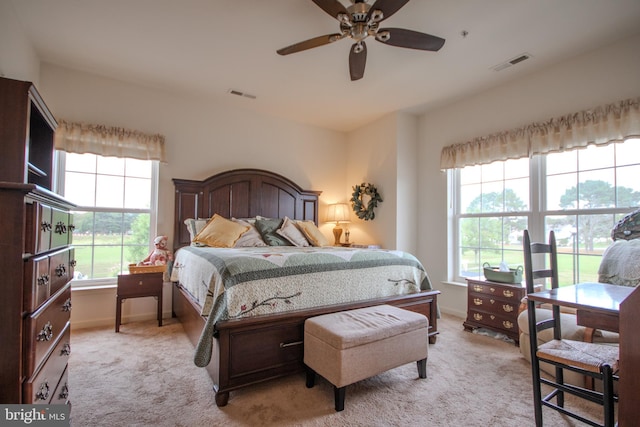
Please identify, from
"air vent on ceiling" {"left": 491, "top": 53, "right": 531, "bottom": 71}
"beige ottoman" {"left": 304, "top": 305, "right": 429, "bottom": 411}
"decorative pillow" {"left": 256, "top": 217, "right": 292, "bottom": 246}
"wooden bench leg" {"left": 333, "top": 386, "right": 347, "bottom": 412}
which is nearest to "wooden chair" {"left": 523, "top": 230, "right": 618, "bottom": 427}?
"beige ottoman" {"left": 304, "top": 305, "right": 429, "bottom": 411}

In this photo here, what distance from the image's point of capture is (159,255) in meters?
3.55

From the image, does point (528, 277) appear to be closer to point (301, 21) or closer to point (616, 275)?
point (616, 275)

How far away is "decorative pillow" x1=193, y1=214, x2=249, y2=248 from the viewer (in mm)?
3424

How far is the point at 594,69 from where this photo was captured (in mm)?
2850

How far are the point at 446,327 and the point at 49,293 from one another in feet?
11.4

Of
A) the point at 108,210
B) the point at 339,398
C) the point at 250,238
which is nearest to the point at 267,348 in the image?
the point at 339,398

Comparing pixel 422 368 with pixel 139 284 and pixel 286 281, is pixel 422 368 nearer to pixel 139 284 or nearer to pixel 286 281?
pixel 286 281

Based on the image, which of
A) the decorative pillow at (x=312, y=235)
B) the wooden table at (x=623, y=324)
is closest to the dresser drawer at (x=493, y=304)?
the wooden table at (x=623, y=324)

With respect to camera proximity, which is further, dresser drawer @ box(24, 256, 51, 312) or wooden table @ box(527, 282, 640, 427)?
wooden table @ box(527, 282, 640, 427)

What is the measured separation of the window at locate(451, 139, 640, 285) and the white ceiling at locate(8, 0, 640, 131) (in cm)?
101

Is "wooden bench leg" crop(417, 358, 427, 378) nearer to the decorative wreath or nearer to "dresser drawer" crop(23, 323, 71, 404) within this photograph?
"dresser drawer" crop(23, 323, 71, 404)

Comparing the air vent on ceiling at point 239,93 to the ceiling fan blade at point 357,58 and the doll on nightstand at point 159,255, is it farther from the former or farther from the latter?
the doll on nightstand at point 159,255

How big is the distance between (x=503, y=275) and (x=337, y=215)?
2470 millimetres

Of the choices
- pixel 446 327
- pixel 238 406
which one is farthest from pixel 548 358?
pixel 446 327
